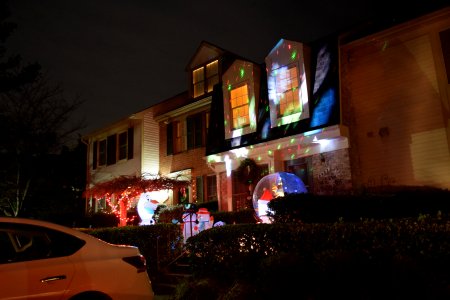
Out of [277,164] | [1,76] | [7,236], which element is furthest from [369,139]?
[1,76]

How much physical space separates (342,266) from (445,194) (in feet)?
19.1

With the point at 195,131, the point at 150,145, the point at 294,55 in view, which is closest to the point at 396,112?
the point at 294,55

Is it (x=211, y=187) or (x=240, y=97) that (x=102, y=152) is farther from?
(x=240, y=97)

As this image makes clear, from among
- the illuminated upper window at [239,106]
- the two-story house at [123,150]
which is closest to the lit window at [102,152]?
the two-story house at [123,150]

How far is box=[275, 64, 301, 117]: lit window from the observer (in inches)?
544

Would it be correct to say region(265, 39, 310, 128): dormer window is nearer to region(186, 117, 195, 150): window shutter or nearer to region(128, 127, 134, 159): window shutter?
region(186, 117, 195, 150): window shutter

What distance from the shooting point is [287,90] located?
14.1 metres

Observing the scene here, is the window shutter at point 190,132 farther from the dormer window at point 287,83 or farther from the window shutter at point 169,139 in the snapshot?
the dormer window at point 287,83

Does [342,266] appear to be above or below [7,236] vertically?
below

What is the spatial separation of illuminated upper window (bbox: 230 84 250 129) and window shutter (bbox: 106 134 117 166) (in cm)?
1086

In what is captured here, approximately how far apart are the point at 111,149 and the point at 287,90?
13.9 m

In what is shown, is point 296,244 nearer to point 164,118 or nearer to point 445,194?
point 445,194

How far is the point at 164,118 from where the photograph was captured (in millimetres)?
21234

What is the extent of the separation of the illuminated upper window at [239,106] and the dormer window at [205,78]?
11.5 ft
